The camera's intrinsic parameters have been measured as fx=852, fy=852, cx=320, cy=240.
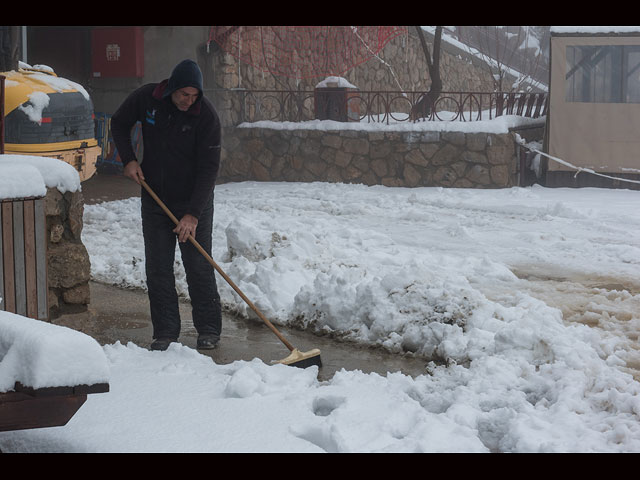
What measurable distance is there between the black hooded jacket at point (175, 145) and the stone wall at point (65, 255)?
56 centimetres

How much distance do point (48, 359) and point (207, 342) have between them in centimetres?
261

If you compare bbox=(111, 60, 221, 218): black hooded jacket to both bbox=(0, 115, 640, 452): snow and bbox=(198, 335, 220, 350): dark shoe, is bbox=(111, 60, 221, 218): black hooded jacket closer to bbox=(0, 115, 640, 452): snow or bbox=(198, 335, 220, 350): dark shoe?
bbox=(198, 335, 220, 350): dark shoe

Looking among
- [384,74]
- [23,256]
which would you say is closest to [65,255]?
[23,256]

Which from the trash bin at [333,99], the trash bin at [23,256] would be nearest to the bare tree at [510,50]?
the trash bin at [333,99]

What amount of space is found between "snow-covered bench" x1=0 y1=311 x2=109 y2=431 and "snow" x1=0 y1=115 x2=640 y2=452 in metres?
0.02

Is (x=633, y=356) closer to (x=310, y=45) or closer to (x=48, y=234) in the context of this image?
(x=48, y=234)

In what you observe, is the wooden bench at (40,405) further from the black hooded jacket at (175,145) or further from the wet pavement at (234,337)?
the black hooded jacket at (175,145)

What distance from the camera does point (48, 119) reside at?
9852 mm

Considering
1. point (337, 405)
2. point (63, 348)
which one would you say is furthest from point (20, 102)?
point (63, 348)

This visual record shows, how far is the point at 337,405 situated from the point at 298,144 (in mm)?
11029

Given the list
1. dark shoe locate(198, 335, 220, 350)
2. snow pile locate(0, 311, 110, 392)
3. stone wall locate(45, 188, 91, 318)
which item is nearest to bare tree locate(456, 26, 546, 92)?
stone wall locate(45, 188, 91, 318)

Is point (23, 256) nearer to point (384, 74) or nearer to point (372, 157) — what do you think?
point (372, 157)

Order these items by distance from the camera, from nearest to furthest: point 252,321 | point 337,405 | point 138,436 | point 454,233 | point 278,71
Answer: point 138,436 < point 337,405 < point 252,321 < point 454,233 < point 278,71

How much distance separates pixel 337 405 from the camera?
13.2ft
